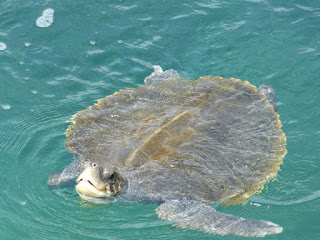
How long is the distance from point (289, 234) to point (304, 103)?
2881 mm

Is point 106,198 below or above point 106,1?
below

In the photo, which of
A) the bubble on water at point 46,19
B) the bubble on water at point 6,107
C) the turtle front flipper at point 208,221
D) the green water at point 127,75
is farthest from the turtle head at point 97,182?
the bubble on water at point 46,19

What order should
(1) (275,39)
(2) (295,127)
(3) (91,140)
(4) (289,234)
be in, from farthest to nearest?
(1) (275,39) → (2) (295,127) → (3) (91,140) → (4) (289,234)

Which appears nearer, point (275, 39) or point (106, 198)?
point (106, 198)

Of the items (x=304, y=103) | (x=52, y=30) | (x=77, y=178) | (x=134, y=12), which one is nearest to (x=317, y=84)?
(x=304, y=103)

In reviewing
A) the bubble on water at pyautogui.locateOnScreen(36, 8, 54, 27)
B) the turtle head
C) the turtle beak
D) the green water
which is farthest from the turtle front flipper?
the bubble on water at pyautogui.locateOnScreen(36, 8, 54, 27)

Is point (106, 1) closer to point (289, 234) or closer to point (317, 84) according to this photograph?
point (317, 84)

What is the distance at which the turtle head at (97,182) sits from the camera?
6086 millimetres

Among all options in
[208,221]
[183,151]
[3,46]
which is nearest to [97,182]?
[183,151]

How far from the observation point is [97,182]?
6.12 m

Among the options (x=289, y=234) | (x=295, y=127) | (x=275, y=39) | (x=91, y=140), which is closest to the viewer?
(x=289, y=234)

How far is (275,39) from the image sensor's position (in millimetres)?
9766

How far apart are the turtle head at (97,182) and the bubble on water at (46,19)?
5.04 m

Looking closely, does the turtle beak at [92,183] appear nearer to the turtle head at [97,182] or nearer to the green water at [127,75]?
the turtle head at [97,182]
